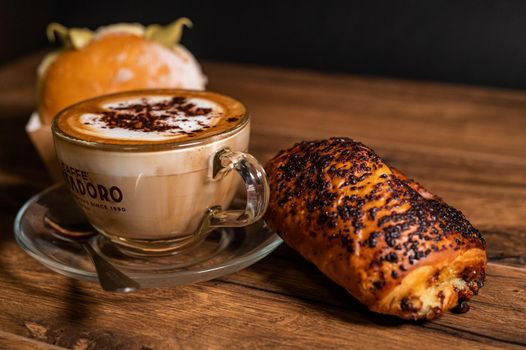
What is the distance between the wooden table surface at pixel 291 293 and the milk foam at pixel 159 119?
7.8 inches

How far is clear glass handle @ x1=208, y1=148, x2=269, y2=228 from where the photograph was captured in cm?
78

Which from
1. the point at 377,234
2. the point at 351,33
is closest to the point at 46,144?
the point at 377,234

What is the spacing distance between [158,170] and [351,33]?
1441mm

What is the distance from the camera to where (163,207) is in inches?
32.4

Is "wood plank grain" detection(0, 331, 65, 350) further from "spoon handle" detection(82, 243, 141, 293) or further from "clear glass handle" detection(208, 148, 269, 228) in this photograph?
"clear glass handle" detection(208, 148, 269, 228)

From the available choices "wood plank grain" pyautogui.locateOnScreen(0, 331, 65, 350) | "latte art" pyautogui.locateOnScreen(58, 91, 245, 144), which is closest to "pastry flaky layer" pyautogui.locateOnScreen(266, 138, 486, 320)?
→ "latte art" pyautogui.locateOnScreen(58, 91, 245, 144)

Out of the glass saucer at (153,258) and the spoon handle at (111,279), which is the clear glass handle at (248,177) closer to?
the glass saucer at (153,258)

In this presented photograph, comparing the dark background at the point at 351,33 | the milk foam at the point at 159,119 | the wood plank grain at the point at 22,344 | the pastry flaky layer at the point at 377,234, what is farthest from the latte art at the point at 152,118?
the dark background at the point at 351,33

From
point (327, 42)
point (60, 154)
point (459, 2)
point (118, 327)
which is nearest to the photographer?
point (118, 327)

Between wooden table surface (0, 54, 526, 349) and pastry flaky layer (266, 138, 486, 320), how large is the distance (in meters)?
0.04

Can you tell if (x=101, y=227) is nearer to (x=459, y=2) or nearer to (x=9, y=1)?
(x=459, y=2)

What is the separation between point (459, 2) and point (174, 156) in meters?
1.45

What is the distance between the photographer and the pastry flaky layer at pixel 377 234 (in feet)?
2.33

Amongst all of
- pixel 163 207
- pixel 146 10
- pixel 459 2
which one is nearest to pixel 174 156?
pixel 163 207
